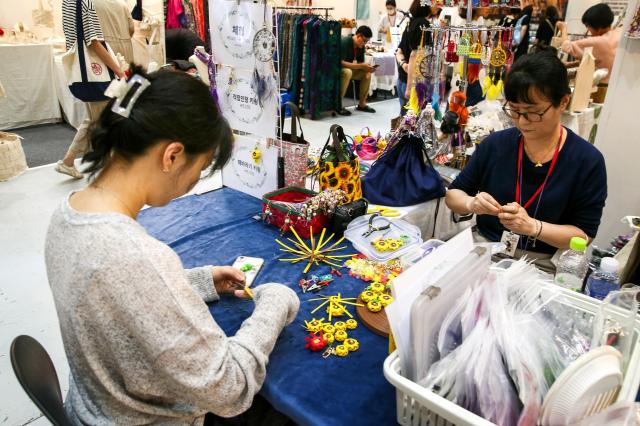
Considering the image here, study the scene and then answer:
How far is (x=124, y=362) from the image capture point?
83 centimetres

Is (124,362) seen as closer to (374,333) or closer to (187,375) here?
(187,375)

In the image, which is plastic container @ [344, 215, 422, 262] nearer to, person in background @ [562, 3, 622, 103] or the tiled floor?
the tiled floor

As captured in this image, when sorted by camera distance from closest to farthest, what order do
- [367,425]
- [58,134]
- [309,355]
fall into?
[367,425] → [309,355] → [58,134]

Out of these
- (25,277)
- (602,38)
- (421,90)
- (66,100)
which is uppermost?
(602,38)

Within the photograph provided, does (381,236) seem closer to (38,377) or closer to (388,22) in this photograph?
(38,377)

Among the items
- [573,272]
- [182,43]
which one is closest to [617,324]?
[573,272]

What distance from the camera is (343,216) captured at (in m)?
1.76

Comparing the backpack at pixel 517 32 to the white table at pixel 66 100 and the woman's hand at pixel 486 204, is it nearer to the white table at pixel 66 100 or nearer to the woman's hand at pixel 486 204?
the woman's hand at pixel 486 204

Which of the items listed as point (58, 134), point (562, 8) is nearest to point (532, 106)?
point (58, 134)

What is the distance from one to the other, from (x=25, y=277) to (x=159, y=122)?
2.27 m

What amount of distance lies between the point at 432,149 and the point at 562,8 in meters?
6.12

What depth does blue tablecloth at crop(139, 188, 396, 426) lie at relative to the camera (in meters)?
0.97

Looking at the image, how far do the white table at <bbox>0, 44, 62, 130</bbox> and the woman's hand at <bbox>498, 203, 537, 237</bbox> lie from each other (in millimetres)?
5669

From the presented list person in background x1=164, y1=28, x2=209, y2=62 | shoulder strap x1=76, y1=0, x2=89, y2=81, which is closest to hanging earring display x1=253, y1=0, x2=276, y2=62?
shoulder strap x1=76, y1=0, x2=89, y2=81
